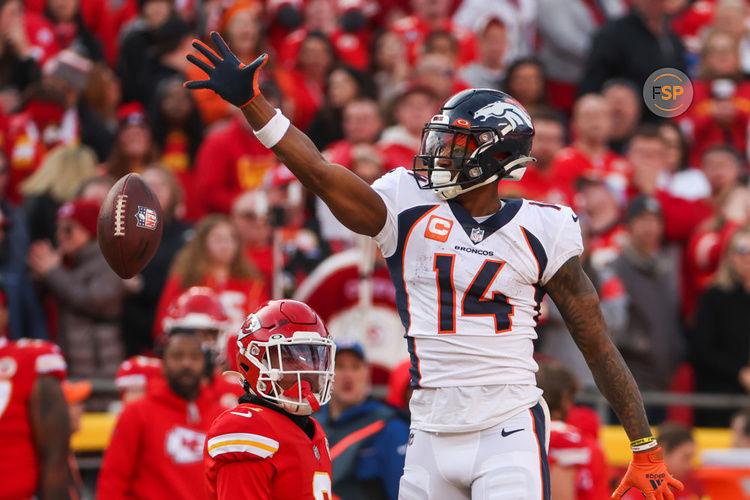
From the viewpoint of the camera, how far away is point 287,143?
13.2ft

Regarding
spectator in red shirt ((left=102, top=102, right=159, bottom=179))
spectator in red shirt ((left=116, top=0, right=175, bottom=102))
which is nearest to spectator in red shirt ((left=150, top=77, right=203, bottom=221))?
spectator in red shirt ((left=102, top=102, right=159, bottom=179))

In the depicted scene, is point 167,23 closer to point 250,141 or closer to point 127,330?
point 250,141

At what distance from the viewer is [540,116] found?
9.98m

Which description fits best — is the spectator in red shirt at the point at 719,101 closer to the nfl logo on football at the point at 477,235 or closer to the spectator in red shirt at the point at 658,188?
the spectator in red shirt at the point at 658,188

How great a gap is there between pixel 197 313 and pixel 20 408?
3.25 ft

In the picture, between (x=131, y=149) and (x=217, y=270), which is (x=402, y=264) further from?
(x=131, y=149)

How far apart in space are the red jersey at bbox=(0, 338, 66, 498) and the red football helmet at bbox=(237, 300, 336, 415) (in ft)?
7.34

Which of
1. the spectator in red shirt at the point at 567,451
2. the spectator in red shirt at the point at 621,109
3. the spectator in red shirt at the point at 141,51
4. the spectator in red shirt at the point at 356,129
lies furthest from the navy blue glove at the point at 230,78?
the spectator in red shirt at the point at 621,109

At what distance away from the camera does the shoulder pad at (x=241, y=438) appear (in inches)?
158

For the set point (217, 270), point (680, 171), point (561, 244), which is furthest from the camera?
point (680, 171)

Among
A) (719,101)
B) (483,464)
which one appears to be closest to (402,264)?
(483,464)

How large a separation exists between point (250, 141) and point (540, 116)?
2.30 meters

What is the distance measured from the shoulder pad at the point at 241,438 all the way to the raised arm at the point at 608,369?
109 cm

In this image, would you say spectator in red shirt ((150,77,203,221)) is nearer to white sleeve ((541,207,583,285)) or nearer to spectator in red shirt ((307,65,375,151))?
spectator in red shirt ((307,65,375,151))
